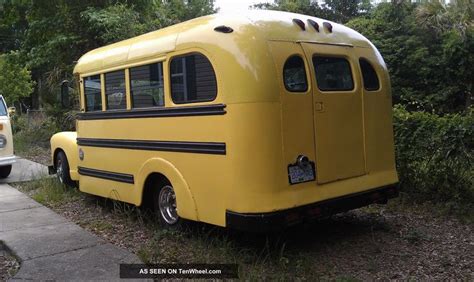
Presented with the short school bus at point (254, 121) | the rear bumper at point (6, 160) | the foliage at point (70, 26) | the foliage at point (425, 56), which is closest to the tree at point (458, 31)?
the foliage at point (425, 56)

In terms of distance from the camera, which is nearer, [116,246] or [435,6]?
[116,246]

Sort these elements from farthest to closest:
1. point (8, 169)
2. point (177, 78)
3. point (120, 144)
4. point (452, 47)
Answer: point (452, 47), point (8, 169), point (120, 144), point (177, 78)

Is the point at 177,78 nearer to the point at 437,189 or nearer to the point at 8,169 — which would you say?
the point at 437,189

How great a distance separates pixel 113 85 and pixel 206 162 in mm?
2256

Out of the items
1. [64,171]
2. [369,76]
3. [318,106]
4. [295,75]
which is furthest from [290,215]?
[64,171]

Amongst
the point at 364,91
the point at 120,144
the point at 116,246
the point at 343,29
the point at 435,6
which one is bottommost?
the point at 116,246

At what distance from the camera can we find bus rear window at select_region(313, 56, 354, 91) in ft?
17.3

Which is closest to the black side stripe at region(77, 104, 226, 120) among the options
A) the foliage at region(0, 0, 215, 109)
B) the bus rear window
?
the bus rear window

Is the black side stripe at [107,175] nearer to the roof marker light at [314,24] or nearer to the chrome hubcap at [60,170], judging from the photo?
the chrome hubcap at [60,170]

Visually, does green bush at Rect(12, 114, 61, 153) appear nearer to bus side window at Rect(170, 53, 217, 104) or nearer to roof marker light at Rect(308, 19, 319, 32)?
bus side window at Rect(170, 53, 217, 104)

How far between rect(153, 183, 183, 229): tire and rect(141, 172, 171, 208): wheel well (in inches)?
1.8

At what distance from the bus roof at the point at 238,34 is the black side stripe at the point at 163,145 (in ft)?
3.07

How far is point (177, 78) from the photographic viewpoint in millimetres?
5496

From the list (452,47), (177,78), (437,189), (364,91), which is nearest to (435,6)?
(452,47)
